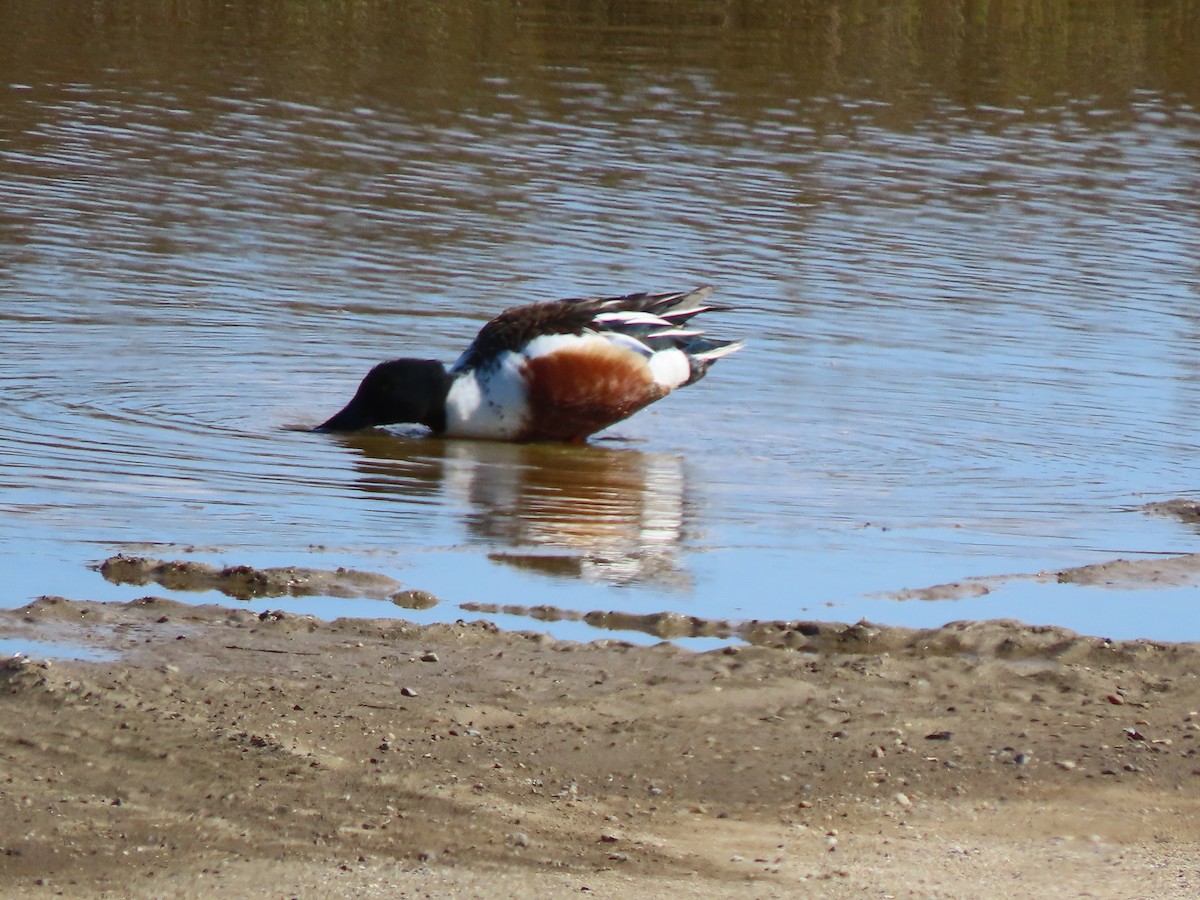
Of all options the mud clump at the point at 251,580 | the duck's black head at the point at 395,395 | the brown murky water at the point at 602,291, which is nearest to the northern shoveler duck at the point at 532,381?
the duck's black head at the point at 395,395

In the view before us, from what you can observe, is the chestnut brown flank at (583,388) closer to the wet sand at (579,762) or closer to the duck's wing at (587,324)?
the duck's wing at (587,324)

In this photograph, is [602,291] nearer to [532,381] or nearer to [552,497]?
[532,381]

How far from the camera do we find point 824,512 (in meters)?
7.11

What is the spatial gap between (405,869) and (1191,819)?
172cm

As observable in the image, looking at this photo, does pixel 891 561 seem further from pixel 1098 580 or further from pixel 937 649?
pixel 937 649

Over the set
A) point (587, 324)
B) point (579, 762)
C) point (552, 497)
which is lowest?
point (552, 497)

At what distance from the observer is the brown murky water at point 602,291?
21.2 feet

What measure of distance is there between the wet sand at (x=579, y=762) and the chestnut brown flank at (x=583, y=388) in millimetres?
3142

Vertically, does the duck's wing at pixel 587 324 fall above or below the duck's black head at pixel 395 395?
above

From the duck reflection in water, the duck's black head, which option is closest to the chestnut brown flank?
the duck reflection in water

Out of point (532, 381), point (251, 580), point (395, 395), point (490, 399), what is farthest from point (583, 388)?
point (251, 580)

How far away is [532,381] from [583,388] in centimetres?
22

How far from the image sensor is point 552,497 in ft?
24.4

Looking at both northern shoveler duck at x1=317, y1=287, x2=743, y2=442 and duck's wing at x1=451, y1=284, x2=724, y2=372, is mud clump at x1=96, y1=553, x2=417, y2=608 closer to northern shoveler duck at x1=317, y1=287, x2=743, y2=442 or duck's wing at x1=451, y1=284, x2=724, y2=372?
northern shoveler duck at x1=317, y1=287, x2=743, y2=442
